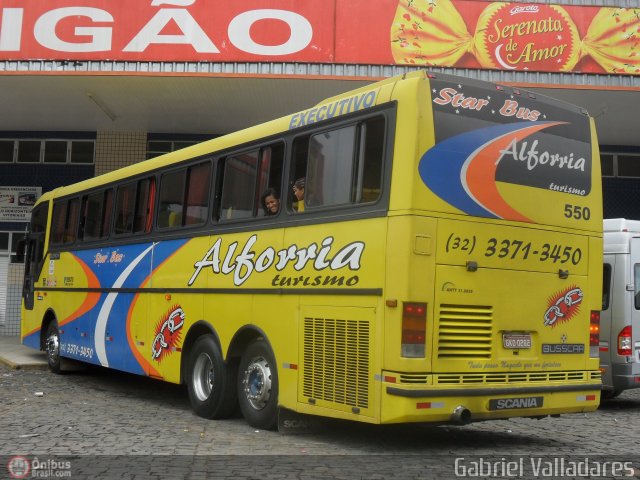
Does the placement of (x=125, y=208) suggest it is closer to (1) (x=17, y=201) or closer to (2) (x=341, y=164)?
(2) (x=341, y=164)

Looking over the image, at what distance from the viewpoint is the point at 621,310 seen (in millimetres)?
11336

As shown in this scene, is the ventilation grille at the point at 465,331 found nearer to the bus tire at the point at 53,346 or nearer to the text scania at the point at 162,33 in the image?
the bus tire at the point at 53,346

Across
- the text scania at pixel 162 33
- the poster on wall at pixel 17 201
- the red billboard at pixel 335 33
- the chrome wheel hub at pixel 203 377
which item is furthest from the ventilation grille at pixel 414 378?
the poster on wall at pixel 17 201

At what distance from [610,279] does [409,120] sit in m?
5.70

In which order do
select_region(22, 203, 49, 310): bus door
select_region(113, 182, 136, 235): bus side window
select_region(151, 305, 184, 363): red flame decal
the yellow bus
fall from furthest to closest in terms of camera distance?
select_region(22, 203, 49, 310): bus door, select_region(113, 182, 136, 235): bus side window, select_region(151, 305, 184, 363): red flame decal, the yellow bus

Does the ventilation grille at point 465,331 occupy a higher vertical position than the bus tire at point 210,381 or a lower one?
higher

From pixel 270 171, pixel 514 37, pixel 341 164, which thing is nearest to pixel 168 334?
pixel 270 171

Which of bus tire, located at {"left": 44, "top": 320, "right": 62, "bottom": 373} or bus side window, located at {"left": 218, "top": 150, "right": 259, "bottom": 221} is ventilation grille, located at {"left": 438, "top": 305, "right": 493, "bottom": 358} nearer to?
bus side window, located at {"left": 218, "top": 150, "right": 259, "bottom": 221}

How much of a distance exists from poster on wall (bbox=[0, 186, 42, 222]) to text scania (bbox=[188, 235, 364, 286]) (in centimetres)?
1315

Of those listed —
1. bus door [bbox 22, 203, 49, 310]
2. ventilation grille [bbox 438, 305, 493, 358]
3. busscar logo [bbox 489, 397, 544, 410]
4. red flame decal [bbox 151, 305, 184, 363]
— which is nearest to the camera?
ventilation grille [bbox 438, 305, 493, 358]

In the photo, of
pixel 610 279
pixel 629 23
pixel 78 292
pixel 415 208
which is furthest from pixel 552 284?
pixel 629 23

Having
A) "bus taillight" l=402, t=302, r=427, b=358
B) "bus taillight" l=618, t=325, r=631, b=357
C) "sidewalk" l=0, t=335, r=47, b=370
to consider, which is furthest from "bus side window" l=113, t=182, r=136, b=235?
"bus taillight" l=618, t=325, r=631, b=357

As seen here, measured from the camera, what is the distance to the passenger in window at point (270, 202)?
28.2ft

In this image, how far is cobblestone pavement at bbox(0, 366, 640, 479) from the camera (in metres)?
6.63
